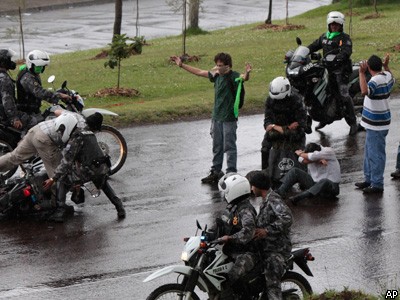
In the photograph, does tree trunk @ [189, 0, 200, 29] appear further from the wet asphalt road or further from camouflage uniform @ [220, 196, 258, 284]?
camouflage uniform @ [220, 196, 258, 284]

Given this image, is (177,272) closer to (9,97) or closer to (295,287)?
(295,287)

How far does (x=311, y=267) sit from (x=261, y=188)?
1.87 metres

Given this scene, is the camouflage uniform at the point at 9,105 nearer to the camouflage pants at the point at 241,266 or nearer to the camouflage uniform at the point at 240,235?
the camouflage uniform at the point at 240,235

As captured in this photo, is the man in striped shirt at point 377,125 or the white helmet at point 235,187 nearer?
the white helmet at point 235,187

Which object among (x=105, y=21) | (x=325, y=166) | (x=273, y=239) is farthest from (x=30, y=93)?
(x=105, y=21)

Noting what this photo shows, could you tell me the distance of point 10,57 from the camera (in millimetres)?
15297

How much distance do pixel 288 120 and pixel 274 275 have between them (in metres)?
5.58

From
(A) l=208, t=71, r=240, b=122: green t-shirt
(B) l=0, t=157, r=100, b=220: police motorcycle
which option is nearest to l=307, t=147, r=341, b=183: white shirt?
(A) l=208, t=71, r=240, b=122: green t-shirt

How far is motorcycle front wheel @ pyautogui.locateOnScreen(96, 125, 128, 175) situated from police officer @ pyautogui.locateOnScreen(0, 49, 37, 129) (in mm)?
1218

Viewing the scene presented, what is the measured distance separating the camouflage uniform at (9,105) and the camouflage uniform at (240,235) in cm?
626

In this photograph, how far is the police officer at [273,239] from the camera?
379 inches

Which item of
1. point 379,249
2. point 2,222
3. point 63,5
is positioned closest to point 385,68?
point 379,249

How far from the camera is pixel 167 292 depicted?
30.6 feet

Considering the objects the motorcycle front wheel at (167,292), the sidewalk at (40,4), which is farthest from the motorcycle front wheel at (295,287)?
the sidewalk at (40,4)
